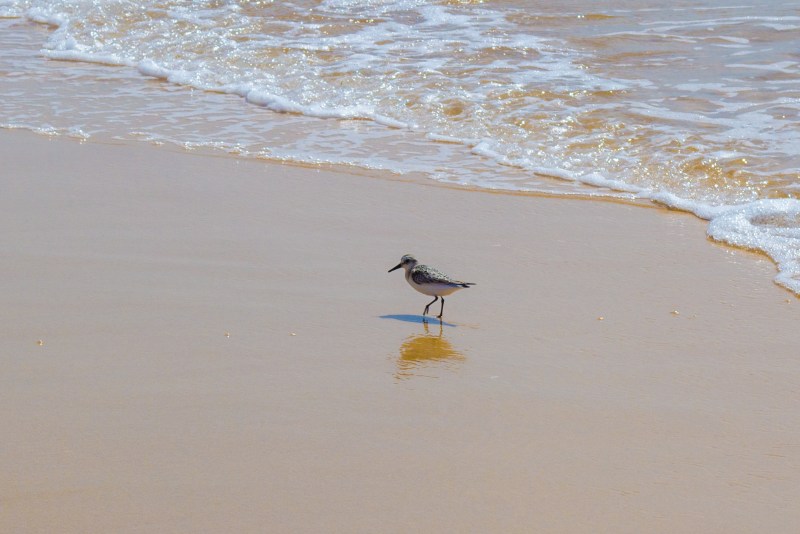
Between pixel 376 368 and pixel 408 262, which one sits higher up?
pixel 408 262

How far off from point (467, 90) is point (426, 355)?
5606 mm

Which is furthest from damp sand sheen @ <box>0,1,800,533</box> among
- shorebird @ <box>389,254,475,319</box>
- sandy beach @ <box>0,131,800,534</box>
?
shorebird @ <box>389,254,475,319</box>

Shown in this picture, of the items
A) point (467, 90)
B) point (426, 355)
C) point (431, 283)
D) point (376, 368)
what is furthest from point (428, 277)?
point (467, 90)

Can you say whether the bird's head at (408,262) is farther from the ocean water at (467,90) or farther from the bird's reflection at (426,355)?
the ocean water at (467,90)

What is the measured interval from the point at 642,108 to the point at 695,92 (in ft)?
2.56

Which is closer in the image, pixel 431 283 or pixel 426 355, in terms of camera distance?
pixel 426 355

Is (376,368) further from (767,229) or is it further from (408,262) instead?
(767,229)

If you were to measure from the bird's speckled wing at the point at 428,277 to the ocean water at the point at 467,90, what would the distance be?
1.94 m

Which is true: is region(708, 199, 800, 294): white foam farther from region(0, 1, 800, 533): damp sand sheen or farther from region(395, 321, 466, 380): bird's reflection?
region(395, 321, 466, 380): bird's reflection

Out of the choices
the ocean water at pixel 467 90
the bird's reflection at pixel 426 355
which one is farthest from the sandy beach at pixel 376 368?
the ocean water at pixel 467 90

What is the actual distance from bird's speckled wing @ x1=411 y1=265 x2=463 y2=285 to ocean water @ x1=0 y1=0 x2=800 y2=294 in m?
1.94

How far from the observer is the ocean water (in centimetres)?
721

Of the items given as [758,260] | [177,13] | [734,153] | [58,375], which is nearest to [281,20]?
[177,13]

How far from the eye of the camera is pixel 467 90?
935cm
